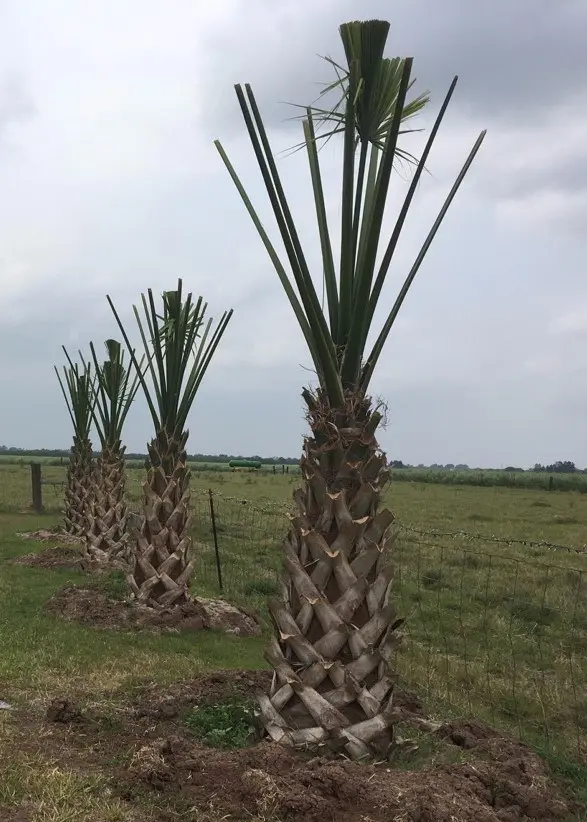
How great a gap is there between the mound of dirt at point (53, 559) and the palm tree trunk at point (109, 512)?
1.49 ft

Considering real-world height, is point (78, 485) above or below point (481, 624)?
above

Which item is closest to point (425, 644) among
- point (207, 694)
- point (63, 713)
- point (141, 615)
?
point (141, 615)

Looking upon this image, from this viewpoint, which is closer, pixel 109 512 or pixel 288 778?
pixel 288 778

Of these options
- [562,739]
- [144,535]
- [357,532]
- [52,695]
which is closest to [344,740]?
[357,532]

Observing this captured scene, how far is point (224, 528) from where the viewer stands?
19.9 meters

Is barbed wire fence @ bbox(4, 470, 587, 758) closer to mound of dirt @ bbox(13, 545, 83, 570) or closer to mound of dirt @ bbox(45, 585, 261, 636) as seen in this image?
mound of dirt @ bbox(45, 585, 261, 636)

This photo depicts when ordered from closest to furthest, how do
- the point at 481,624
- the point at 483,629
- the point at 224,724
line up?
1. the point at 224,724
2. the point at 483,629
3. the point at 481,624

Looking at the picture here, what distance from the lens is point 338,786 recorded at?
381cm

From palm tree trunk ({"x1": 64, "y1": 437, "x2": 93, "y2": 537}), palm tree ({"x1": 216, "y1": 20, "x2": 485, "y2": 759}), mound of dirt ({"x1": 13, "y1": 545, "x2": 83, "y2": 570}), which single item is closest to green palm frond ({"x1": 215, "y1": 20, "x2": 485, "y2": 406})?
palm tree ({"x1": 216, "y1": 20, "x2": 485, "y2": 759})

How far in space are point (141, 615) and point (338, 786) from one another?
5766 mm

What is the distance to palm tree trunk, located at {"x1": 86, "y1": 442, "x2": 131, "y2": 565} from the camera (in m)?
14.4

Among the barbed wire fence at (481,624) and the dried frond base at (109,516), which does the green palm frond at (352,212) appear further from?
the dried frond base at (109,516)

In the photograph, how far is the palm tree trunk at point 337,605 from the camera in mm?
4324

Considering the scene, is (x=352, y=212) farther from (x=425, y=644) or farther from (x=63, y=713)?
(x=425, y=644)
